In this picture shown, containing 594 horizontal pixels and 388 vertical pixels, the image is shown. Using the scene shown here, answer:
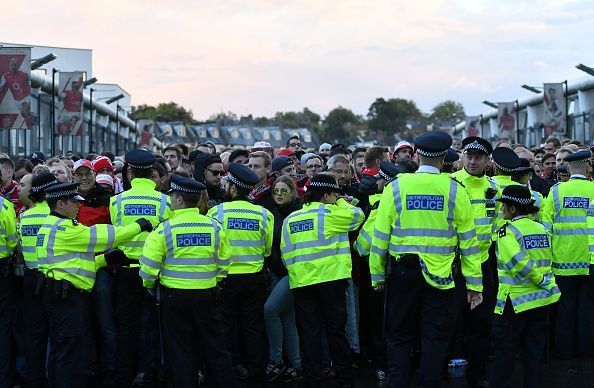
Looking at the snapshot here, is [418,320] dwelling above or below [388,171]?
below

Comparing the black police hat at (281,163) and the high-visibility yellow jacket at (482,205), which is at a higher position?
the black police hat at (281,163)

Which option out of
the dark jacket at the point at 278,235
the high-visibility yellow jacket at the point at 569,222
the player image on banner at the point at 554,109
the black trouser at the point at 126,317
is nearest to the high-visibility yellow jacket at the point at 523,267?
the dark jacket at the point at 278,235

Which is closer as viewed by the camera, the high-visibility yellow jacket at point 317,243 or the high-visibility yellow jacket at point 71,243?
the high-visibility yellow jacket at point 71,243

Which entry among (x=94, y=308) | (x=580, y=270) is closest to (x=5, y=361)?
(x=94, y=308)

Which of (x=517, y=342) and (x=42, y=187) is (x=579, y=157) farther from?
(x=42, y=187)

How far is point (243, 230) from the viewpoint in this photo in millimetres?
9312

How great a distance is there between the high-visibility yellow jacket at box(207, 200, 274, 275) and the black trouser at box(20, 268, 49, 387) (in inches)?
77.7

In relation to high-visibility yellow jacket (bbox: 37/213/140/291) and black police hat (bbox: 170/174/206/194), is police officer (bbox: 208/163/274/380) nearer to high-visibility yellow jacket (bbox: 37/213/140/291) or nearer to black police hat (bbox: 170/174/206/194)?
black police hat (bbox: 170/174/206/194)

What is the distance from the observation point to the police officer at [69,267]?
845cm

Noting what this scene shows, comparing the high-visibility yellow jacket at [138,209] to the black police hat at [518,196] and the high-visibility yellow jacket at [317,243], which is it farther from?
the black police hat at [518,196]

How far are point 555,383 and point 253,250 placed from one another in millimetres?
3464

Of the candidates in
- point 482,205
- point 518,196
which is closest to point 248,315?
point 482,205

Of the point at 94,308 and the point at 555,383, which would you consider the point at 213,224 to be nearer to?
the point at 94,308

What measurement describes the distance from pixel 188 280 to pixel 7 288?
2.28 m
